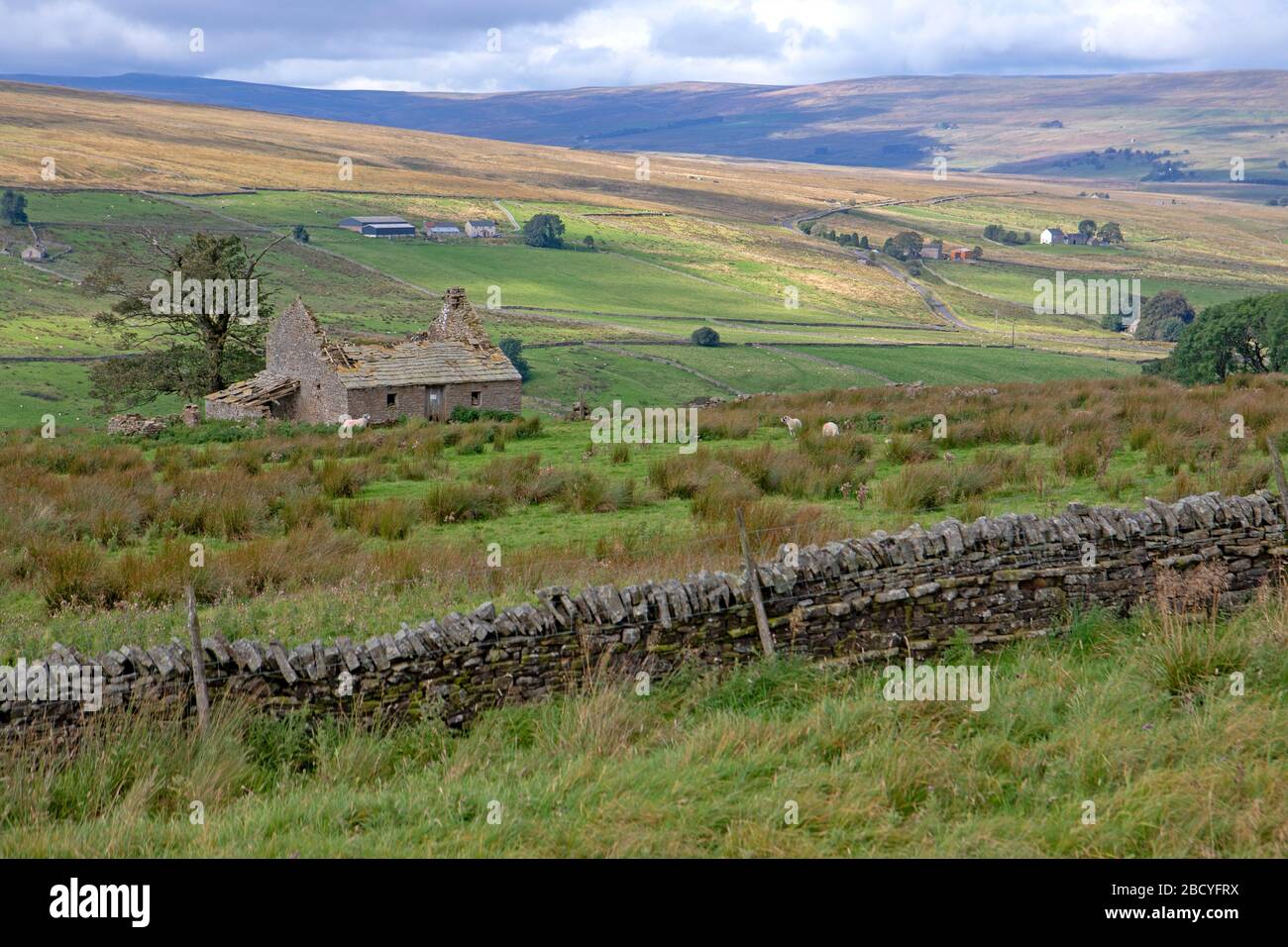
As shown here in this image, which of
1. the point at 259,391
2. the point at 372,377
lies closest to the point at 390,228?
the point at 259,391

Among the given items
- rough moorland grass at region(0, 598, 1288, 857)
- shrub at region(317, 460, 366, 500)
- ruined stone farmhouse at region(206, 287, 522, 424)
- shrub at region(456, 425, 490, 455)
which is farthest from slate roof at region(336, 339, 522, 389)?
rough moorland grass at region(0, 598, 1288, 857)

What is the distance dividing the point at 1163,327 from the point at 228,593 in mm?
126679

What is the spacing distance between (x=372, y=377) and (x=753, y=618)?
102 feet

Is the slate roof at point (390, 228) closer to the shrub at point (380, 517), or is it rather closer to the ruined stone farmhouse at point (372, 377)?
the ruined stone farmhouse at point (372, 377)

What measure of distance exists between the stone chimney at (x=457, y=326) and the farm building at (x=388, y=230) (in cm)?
11526

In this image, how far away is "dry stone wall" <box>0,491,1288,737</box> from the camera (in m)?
7.46

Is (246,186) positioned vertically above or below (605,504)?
above

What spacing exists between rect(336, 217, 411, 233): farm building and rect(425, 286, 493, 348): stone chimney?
11749 cm

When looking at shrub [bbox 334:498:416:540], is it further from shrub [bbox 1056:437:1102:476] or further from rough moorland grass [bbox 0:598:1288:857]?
shrub [bbox 1056:437:1102:476]

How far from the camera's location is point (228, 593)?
1061 cm

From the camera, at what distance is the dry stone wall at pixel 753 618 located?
24.5 ft
